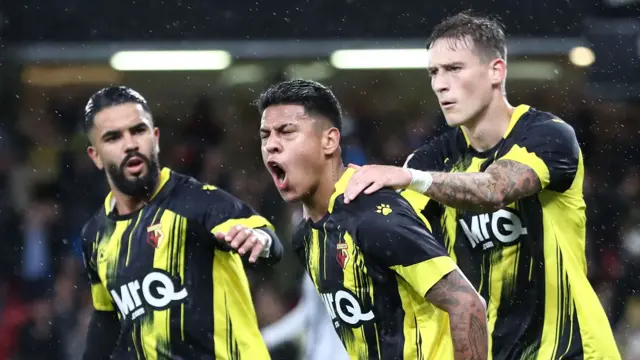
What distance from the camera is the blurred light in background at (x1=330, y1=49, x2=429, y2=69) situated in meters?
10.9

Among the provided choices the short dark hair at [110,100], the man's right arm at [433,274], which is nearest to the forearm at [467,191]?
the man's right arm at [433,274]

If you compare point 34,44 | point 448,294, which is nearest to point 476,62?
point 448,294

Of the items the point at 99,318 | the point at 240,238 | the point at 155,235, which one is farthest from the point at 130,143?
the point at 240,238

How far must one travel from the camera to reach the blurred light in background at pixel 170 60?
1107cm

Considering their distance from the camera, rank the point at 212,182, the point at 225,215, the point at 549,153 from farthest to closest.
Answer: the point at 212,182
the point at 225,215
the point at 549,153

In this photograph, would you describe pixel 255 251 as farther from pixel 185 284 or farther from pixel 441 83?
pixel 441 83

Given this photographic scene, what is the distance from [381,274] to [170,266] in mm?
1112

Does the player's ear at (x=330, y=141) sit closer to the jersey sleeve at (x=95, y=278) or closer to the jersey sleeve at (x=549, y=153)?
the jersey sleeve at (x=549, y=153)

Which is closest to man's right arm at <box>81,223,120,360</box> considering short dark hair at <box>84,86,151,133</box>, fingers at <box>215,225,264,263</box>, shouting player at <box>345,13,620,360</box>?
short dark hair at <box>84,86,151,133</box>

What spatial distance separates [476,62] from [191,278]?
1307 mm

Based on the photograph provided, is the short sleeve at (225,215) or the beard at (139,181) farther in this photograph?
the beard at (139,181)

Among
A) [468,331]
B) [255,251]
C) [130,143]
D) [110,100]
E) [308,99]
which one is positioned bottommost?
[468,331]

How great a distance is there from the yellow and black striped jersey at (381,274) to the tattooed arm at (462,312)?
33 millimetres

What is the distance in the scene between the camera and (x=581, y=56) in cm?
1074
